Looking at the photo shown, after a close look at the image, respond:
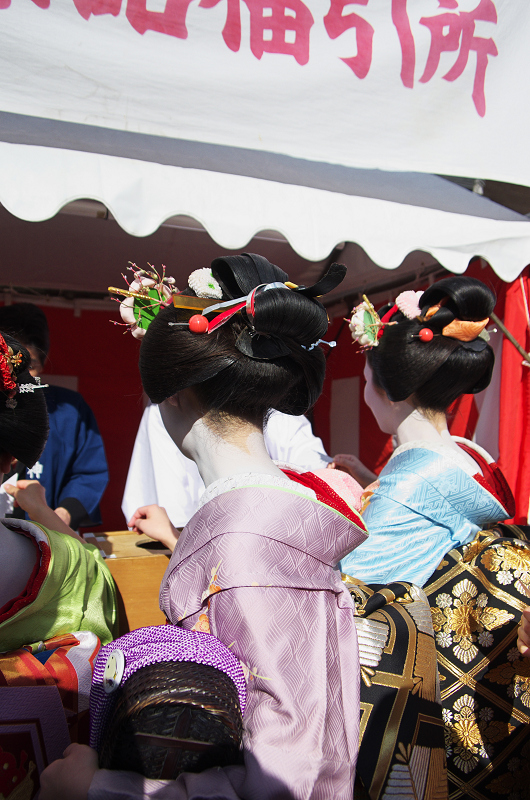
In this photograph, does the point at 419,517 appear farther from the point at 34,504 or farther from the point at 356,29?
the point at 356,29

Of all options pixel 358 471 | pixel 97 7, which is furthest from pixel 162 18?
pixel 358 471

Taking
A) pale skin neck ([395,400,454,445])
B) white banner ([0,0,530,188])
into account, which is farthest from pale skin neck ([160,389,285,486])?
white banner ([0,0,530,188])

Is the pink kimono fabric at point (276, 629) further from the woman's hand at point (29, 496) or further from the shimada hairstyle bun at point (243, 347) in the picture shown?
the woman's hand at point (29, 496)

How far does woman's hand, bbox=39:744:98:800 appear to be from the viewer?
0.77 meters

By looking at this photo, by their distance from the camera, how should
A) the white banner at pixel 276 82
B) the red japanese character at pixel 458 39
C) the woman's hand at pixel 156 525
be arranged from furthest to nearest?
the red japanese character at pixel 458 39 → the white banner at pixel 276 82 → the woman's hand at pixel 156 525

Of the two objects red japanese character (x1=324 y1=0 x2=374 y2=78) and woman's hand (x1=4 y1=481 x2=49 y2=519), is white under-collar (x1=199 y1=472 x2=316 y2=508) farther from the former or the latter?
red japanese character (x1=324 y1=0 x2=374 y2=78)

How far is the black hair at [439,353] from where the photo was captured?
200 cm

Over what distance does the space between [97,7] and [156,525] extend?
1.89m

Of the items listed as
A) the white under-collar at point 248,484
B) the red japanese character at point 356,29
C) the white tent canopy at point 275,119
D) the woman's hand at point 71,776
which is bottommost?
the woman's hand at point 71,776

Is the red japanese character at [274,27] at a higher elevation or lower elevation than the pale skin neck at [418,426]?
higher

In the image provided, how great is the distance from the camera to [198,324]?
1.09 meters

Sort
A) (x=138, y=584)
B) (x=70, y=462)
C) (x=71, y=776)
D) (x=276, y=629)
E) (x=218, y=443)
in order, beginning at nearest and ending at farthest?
(x=71, y=776)
(x=276, y=629)
(x=218, y=443)
(x=138, y=584)
(x=70, y=462)

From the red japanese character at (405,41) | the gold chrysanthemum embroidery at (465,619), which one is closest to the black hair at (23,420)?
the gold chrysanthemum embroidery at (465,619)

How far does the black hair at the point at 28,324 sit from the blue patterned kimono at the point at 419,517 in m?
1.84
